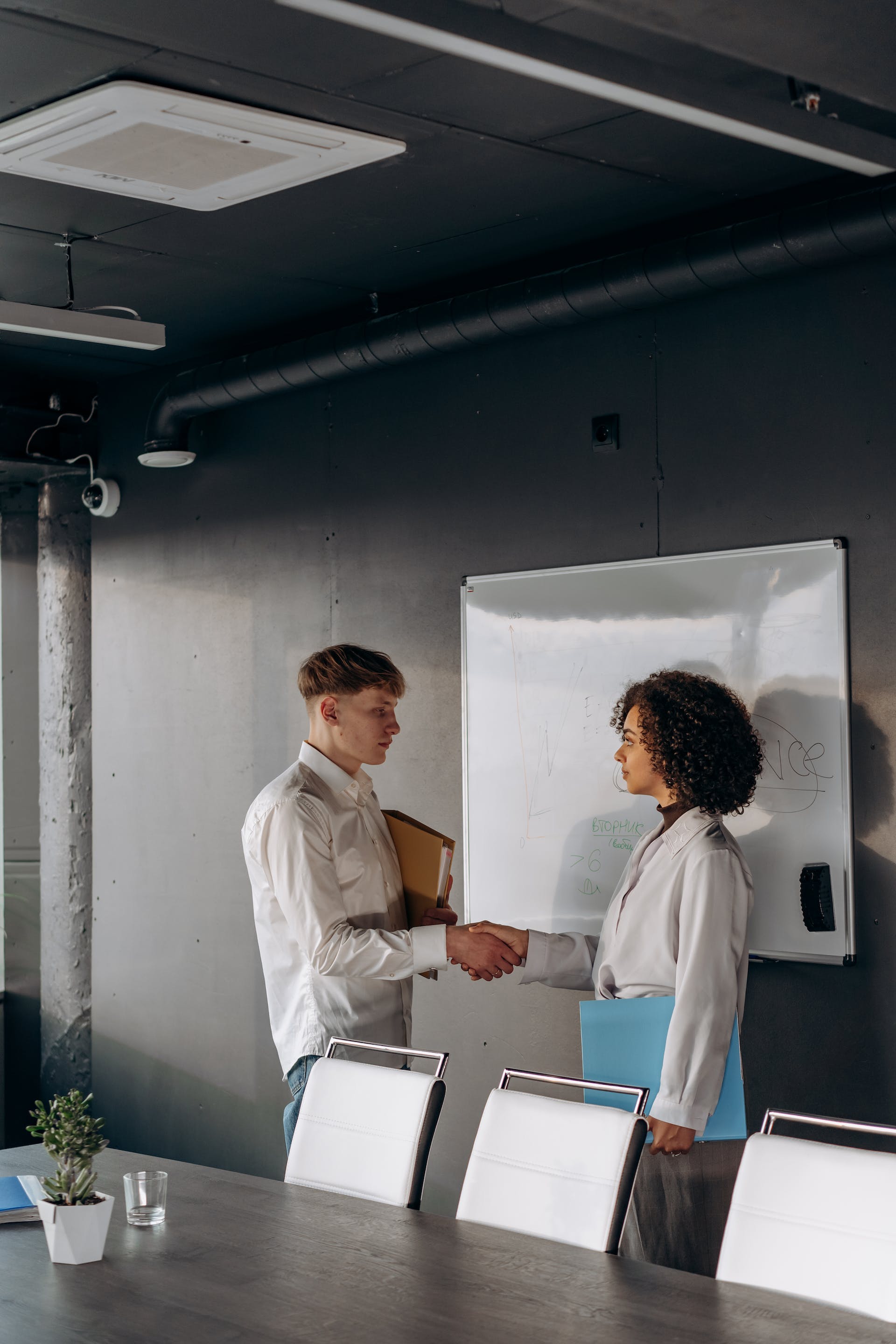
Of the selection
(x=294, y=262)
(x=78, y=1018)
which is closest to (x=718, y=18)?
(x=294, y=262)

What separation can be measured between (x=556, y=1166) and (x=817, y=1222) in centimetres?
55

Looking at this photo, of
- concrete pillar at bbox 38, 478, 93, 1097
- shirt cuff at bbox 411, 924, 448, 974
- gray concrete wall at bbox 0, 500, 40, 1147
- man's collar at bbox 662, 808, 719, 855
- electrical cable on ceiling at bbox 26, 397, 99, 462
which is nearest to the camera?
man's collar at bbox 662, 808, 719, 855

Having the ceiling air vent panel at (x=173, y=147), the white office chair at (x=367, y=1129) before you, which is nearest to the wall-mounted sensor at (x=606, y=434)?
the ceiling air vent panel at (x=173, y=147)

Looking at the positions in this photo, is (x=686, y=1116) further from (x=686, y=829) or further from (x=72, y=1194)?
(x=72, y=1194)

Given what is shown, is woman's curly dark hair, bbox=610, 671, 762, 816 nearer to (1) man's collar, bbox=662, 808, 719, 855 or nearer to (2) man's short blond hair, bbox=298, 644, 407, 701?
(1) man's collar, bbox=662, 808, 719, 855

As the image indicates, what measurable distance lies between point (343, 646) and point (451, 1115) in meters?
1.85

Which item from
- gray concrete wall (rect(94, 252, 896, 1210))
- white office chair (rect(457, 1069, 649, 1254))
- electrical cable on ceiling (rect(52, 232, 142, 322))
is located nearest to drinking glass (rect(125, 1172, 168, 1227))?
white office chair (rect(457, 1069, 649, 1254))

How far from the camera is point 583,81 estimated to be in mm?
2441

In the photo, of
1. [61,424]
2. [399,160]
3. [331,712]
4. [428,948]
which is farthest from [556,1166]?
[61,424]

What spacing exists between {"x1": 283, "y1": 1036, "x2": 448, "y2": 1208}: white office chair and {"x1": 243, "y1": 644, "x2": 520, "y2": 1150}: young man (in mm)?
290

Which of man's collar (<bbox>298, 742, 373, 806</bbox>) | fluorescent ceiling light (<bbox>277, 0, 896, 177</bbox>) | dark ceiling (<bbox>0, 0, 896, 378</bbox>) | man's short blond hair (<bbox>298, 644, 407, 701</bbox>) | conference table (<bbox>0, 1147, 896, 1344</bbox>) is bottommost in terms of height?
conference table (<bbox>0, 1147, 896, 1344</bbox>)

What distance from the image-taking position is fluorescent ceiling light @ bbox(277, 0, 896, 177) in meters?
2.20

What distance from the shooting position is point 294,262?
4629mm

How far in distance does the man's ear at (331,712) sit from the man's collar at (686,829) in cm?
92
